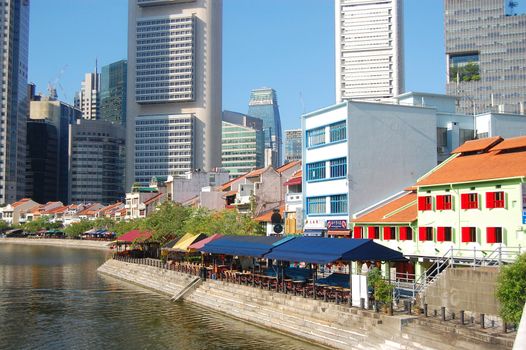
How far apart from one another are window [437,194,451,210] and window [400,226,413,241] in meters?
4.46

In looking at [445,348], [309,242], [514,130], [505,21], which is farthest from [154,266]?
[505,21]

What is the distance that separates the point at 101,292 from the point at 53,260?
54.1m

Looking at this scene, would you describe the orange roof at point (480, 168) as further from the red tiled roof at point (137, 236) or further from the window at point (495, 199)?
the red tiled roof at point (137, 236)

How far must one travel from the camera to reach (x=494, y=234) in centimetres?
4525

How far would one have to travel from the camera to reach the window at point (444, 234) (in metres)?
49.5

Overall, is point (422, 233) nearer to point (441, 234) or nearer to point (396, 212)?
point (441, 234)

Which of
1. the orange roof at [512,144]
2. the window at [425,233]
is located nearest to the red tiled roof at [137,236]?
the window at [425,233]

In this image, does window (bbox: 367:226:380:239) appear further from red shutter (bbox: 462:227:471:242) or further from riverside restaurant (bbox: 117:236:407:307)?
red shutter (bbox: 462:227:471:242)

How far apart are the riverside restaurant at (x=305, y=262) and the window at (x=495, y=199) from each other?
7.67 meters

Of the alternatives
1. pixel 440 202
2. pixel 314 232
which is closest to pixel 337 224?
pixel 314 232

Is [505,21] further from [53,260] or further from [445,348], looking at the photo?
[445,348]

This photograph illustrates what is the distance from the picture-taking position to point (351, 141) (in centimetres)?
6450

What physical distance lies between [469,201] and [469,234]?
2409 millimetres

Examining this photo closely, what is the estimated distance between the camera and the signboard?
6476cm
